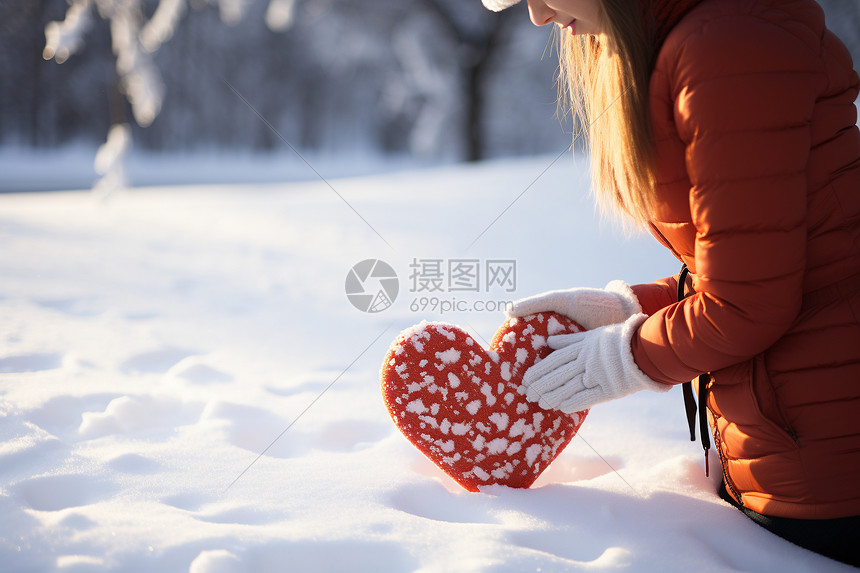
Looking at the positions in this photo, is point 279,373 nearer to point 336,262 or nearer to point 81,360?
point 81,360

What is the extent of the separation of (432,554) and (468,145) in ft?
30.6

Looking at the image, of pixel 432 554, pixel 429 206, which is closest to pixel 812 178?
pixel 432 554

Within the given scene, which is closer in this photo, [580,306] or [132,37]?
[580,306]

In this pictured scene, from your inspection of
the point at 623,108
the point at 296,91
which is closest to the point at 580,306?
the point at 623,108

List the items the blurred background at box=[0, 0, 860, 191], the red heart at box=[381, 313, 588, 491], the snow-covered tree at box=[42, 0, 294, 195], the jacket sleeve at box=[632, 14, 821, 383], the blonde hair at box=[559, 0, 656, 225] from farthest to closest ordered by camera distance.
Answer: the blurred background at box=[0, 0, 860, 191]
the snow-covered tree at box=[42, 0, 294, 195]
the red heart at box=[381, 313, 588, 491]
the blonde hair at box=[559, 0, 656, 225]
the jacket sleeve at box=[632, 14, 821, 383]

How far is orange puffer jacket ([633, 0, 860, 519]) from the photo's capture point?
0.90 meters

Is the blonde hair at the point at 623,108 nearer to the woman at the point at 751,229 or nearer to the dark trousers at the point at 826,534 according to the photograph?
the woman at the point at 751,229

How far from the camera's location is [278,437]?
4.79ft

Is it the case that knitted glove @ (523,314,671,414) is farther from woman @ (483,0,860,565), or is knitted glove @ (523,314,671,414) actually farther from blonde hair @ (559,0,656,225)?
blonde hair @ (559,0,656,225)

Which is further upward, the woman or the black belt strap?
the woman

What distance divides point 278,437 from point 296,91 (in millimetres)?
11987

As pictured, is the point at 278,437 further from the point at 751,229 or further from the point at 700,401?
the point at 751,229

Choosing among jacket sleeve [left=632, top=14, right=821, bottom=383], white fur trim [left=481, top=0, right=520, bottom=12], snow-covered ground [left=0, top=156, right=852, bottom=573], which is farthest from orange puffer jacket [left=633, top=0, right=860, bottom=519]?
white fur trim [left=481, top=0, right=520, bottom=12]

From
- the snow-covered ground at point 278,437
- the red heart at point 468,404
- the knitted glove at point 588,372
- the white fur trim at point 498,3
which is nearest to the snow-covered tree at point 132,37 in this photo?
the snow-covered ground at point 278,437
